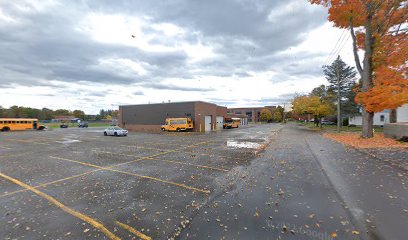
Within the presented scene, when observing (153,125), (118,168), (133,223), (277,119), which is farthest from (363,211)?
(277,119)

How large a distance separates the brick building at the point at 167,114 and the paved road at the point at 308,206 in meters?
26.8

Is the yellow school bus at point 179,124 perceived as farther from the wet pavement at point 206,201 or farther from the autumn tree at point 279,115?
the autumn tree at point 279,115

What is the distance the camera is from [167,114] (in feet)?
120

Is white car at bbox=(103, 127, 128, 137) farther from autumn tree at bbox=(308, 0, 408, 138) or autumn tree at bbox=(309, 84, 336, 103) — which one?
autumn tree at bbox=(309, 84, 336, 103)

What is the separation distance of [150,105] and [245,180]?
35.0 metres

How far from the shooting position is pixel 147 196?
547cm

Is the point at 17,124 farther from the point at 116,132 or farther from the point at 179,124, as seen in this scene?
the point at 179,124

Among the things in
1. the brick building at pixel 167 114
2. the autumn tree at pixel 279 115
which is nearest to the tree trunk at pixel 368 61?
the brick building at pixel 167 114

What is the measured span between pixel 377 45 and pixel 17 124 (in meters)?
58.2

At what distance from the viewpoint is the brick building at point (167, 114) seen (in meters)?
34.3

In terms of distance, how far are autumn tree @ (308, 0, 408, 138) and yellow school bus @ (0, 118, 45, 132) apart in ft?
175

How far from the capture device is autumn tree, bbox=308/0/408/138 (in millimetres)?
14586

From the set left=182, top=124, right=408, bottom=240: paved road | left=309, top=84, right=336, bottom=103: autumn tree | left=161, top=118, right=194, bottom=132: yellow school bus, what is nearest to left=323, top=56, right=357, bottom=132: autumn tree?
left=309, top=84, right=336, bottom=103: autumn tree

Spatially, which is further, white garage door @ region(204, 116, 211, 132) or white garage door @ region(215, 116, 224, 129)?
white garage door @ region(215, 116, 224, 129)
